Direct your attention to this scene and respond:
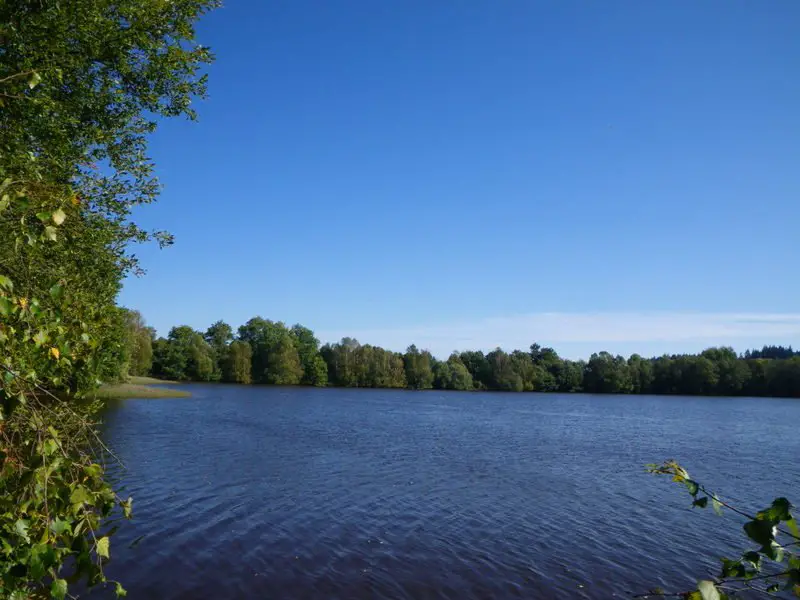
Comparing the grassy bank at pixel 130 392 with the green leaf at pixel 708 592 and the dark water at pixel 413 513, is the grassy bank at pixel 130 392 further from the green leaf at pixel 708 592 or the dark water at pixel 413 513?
the green leaf at pixel 708 592

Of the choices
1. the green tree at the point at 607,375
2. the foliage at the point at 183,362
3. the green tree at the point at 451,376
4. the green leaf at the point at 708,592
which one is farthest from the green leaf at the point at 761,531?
the green tree at the point at 607,375

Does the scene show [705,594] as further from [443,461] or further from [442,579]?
[443,461]

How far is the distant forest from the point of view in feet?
384

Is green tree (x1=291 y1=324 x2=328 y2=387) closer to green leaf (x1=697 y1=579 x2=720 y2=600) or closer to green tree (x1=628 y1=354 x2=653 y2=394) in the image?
green tree (x1=628 y1=354 x2=653 y2=394)

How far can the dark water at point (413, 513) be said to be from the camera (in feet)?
45.5

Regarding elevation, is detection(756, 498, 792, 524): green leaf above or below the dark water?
above

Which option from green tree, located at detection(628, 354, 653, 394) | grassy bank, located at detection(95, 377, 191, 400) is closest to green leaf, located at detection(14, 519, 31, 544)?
grassy bank, located at detection(95, 377, 191, 400)

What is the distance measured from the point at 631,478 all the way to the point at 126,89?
1036 inches

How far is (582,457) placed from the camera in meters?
33.2

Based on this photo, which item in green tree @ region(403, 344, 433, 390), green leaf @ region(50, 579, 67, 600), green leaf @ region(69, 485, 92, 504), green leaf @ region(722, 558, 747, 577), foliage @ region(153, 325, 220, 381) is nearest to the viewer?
green leaf @ region(50, 579, 67, 600)

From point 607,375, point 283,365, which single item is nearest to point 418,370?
point 283,365

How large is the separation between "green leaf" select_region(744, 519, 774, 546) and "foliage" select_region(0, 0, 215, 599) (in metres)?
3.26

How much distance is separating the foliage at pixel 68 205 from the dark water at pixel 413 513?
4.25m

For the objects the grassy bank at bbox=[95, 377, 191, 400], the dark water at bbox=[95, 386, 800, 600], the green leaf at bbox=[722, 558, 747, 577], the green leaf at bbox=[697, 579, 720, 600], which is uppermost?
the green leaf at bbox=[697, 579, 720, 600]
